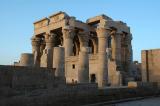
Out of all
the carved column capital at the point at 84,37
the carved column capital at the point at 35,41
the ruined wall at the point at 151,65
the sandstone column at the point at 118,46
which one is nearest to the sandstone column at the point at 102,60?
the ruined wall at the point at 151,65

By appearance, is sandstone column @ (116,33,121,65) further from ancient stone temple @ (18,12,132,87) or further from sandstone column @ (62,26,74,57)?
sandstone column @ (62,26,74,57)

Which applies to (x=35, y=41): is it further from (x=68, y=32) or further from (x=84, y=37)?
(x=68, y=32)

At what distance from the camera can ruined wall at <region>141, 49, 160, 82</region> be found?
2103cm

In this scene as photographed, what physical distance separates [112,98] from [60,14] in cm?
1610

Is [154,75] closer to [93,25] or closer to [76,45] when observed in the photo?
[93,25]

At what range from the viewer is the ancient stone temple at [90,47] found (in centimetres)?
2414

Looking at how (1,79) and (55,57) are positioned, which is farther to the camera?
(55,57)

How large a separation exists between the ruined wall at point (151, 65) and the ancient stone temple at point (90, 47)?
3983mm

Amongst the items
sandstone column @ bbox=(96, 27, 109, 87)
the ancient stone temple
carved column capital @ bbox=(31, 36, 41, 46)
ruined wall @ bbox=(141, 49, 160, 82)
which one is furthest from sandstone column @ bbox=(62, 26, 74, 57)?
ruined wall @ bbox=(141, 49, 160, 82)

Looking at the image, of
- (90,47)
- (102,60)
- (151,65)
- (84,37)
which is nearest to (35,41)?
(84,37)

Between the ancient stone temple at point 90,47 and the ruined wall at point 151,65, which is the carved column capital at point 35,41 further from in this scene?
the ruined wall at point 151,65

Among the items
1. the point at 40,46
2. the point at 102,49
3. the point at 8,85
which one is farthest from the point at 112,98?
the point at 40,46

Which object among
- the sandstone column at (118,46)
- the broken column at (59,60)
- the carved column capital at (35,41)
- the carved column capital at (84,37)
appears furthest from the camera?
the carved column capital at (35,41)

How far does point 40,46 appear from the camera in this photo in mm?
34875
